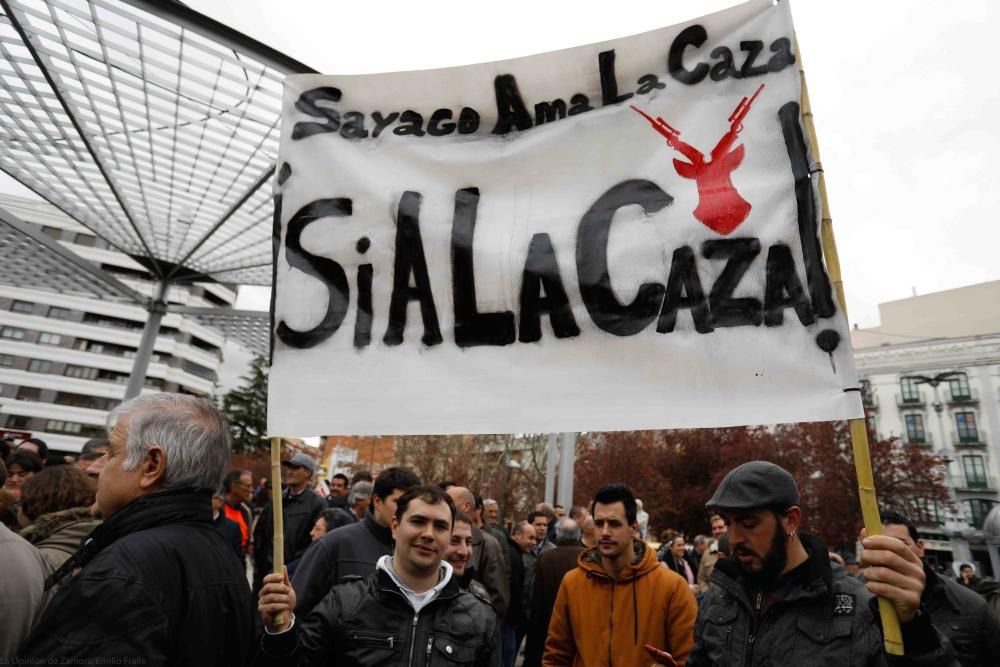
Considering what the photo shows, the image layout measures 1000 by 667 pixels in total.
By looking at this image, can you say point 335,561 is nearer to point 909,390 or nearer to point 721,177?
point 721,177

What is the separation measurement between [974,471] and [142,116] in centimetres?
5911

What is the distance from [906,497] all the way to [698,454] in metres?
11.1

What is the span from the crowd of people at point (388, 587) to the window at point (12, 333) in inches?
2834

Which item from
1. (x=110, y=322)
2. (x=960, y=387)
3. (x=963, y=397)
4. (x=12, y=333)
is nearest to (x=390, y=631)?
(x=963, y=397)

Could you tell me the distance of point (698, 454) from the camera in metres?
36.2

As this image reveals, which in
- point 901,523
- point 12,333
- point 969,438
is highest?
point 12,333

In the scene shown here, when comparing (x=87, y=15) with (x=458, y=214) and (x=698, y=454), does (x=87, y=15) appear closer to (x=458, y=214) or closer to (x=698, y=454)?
(x=458, y=214)

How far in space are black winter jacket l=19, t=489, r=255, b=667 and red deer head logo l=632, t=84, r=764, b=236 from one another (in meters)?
2.06

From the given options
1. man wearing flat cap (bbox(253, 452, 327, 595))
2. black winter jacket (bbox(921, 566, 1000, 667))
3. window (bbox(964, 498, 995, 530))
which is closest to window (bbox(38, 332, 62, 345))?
man wearing flat cap (bbox(253, 452, 327, 595))

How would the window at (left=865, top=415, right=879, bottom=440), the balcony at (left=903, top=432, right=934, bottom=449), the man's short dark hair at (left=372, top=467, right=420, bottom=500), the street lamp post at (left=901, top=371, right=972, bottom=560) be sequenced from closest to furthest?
the man's short dark hair at (left=372, top=467, right=420, bottom=500)
the window at (left=865, top=415, right=879, bottom=440)
the street lamp post at (left=901, top=371, right=972, bottom=560)
the balcony at (left=903, top=432, right=934, bottom=449)

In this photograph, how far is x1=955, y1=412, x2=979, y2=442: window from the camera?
49.4 meters

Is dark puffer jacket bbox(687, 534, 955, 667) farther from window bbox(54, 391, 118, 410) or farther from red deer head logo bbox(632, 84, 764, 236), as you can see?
window bbox(54, 391, 118, 410)

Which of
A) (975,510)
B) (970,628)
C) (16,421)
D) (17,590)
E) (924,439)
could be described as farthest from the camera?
(16,421)

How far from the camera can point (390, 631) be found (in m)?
2.65
